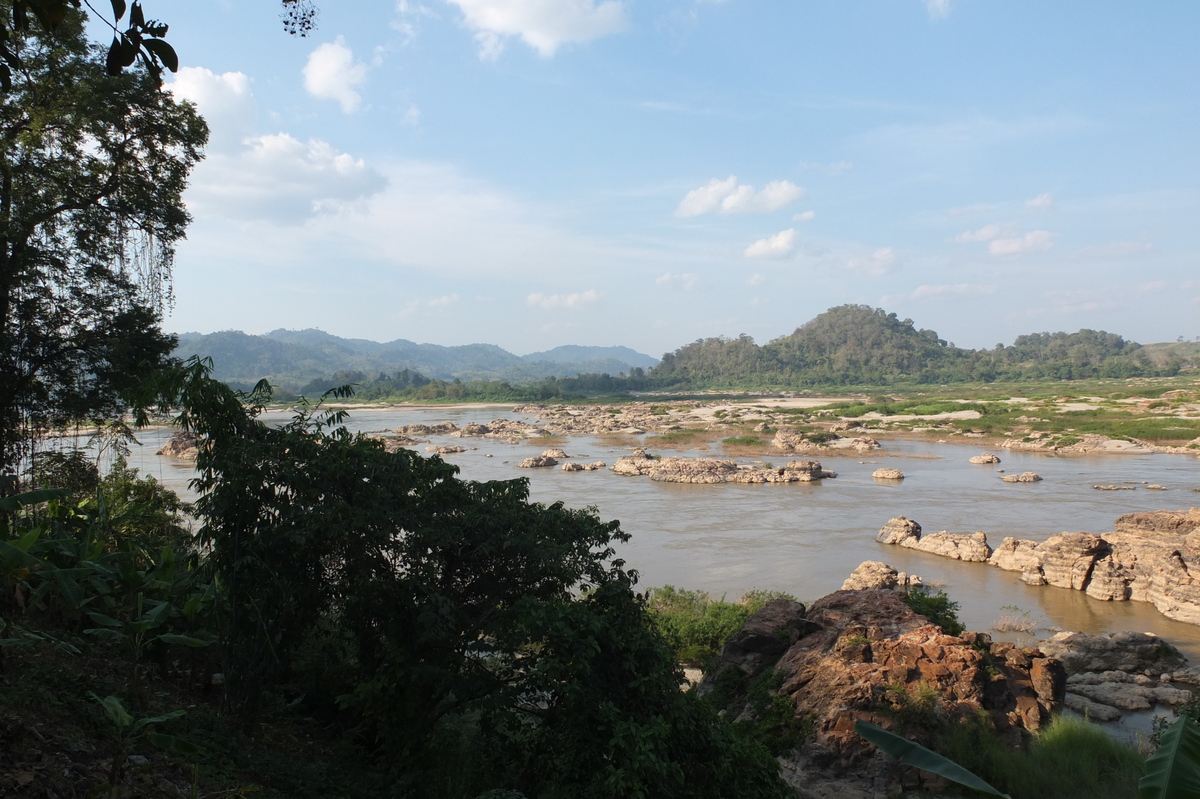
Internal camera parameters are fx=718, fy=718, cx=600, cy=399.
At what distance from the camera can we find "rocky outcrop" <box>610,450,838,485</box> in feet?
93.1

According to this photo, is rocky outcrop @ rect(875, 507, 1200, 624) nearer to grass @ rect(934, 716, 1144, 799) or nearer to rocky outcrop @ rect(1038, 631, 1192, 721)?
rocky outcrop @ rect(1038, 631, 1192, 721)

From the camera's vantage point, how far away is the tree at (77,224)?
7590 millimetres

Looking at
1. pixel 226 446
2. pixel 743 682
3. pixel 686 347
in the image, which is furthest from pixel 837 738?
pixel 686 347

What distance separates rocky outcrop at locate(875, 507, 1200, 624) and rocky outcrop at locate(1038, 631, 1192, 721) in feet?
8.06

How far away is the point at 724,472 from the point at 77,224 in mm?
24099

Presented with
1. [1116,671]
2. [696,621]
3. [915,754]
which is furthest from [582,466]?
[915,754]

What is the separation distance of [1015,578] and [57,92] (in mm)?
18046

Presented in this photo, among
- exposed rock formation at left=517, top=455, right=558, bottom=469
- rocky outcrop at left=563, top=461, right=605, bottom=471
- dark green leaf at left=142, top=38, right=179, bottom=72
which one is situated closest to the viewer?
dark green leaf at left=142, top=38, right=179, bottom=72

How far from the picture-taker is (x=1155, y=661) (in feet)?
34.2

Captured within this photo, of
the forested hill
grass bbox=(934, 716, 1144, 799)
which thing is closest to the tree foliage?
grass bbox=(934, 716, 1144, 799)

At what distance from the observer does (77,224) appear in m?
8.21

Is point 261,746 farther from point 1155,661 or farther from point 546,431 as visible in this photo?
point 546,431

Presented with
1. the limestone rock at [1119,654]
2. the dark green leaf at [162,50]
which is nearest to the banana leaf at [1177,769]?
the dark green leaf at [162,50]

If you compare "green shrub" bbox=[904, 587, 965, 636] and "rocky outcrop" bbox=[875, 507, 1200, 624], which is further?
"rocky outcrop" bbox=[875, 507, 1200, 624]
